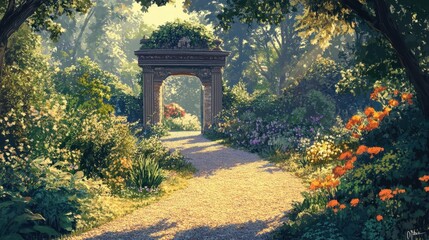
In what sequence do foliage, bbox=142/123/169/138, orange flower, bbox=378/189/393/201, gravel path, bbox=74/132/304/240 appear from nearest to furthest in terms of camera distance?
orange flower, bbox=378/189/393/201
gravel path, bbox=74/132/304/240
foliage, bbox=142/123/169/138

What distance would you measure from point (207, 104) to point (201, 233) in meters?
19.4

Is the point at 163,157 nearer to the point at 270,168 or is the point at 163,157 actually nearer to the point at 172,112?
the point at 270,168

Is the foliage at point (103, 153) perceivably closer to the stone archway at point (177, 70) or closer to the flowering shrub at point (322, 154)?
the flowering shrub at point (322, 154)

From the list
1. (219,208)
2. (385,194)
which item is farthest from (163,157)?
(385,194)

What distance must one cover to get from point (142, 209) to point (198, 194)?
5.91ft

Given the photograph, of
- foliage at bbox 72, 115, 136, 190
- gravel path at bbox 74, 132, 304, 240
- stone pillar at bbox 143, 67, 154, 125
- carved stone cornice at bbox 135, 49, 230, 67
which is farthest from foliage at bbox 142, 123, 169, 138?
foliage at bbox 72, 115, 136, 190

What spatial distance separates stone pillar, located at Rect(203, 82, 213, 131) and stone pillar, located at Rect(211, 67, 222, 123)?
261mm

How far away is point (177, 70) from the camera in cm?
2730

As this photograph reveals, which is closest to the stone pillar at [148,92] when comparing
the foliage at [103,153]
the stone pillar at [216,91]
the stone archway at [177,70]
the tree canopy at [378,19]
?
the stone archway at [177,70]

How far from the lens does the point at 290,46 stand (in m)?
43.1

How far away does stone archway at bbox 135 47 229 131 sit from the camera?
2672 centimetres

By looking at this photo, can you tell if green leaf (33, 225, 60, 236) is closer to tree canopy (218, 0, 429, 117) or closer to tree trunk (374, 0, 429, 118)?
tree canopy (218, 0, 429, 117)

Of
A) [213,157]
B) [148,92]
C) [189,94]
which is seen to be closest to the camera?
[213,157]

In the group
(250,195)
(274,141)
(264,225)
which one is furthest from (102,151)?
(274,141)
